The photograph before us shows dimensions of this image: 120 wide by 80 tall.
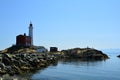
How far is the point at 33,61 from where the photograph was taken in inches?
3014

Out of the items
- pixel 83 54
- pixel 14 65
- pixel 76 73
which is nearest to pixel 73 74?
pixel 76 73

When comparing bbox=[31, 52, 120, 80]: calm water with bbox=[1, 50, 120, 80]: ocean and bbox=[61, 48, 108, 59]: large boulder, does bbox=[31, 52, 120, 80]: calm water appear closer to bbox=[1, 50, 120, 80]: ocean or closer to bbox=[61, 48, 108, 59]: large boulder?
bbox=[1, 50, 120, 80]: ocean

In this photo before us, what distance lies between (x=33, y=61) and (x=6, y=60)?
13.0 meters

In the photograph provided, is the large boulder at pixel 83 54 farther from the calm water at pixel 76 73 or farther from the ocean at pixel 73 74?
the ocean at pixel 73 74

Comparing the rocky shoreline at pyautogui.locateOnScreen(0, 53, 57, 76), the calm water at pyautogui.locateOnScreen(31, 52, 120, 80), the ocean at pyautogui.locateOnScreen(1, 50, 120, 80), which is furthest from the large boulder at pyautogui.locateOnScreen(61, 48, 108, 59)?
the rocky shoreline at pyautogui.locateOnScreen(0, 53, 57, 76)

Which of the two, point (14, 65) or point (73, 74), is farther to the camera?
point (73, 74)

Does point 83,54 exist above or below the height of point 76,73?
above

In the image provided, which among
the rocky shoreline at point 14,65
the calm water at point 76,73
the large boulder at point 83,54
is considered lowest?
the calm water at point 76,73

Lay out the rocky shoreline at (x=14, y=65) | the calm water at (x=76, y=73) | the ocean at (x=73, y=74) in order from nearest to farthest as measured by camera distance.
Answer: the rocky shoreline at (x=14, y=65)
the ocean at (x=73, y=74)
the calm water at (x=76, y=73)

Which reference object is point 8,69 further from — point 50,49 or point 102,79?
point 50,49

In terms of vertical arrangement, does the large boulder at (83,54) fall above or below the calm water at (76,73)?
above

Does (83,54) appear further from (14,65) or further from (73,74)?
(14,65)

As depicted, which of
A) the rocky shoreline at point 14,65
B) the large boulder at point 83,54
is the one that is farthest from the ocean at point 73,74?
the large boulder at point 83,54

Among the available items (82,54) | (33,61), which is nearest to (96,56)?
(82,54)
